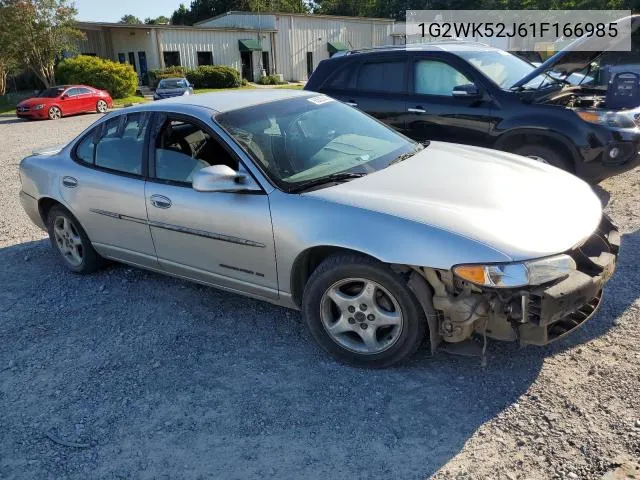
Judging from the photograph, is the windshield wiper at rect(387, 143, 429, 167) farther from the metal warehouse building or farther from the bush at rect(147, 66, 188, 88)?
the metal warehouse building

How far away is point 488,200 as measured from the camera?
3.20 meters

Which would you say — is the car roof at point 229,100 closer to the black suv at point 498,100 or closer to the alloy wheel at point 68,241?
the alloy wheel at point 68,241

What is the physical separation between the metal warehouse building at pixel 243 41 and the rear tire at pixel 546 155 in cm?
3303

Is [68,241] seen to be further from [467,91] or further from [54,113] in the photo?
[54,113]

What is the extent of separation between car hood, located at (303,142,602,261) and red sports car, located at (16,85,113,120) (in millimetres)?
22227

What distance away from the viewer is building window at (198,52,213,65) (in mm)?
37844

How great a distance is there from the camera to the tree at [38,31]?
27031mm

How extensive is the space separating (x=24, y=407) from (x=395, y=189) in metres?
2.51

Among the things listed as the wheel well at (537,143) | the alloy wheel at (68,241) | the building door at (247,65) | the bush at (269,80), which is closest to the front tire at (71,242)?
the alloy wheel at (68,241)

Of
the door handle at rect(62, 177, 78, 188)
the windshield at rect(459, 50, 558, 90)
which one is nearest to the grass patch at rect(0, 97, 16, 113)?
the door handle at rect(62, 177, 78, 188)

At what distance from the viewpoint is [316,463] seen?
8.57 ft

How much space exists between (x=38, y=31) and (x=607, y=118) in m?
29.8

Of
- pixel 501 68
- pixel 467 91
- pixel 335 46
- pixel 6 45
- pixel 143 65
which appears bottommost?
pixel 467 91

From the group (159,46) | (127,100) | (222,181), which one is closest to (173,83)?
(127,100)
